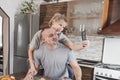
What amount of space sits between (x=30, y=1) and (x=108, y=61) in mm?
2401

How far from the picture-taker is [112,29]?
108 inches

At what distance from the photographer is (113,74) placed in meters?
2.81

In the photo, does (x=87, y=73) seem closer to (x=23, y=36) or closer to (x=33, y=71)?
(x=33, y=71)

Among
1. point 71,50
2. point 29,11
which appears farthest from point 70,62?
point 29,11

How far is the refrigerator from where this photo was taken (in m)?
3.85

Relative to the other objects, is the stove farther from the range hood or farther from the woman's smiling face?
the woman's smiling face

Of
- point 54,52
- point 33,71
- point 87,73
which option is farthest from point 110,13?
point 33,71

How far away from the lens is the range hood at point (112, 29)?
267 cm

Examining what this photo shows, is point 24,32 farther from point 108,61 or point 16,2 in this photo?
point 108,61

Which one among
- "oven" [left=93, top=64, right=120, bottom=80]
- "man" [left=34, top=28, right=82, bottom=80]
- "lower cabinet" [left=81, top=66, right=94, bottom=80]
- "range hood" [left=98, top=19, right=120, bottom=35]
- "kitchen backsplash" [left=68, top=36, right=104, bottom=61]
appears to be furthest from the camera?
"kitchen backsplash" [left=68, top=36, right=104, bottom=61]

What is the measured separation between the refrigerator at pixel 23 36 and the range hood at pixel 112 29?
169 centimetres

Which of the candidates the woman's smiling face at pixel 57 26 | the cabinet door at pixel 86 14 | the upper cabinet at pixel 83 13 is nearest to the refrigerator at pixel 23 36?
the upper cabinet at pixel 83 13

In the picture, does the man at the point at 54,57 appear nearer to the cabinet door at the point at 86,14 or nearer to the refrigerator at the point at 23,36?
the cabinet door at the point at 86,14

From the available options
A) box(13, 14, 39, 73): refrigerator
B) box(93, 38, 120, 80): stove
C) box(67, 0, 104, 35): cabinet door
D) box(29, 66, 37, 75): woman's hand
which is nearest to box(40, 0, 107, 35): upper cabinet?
box(67, 0, 104, 35): cabinet door
